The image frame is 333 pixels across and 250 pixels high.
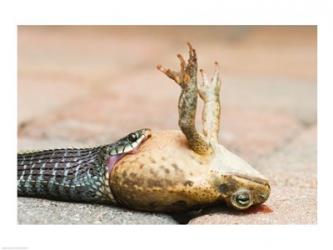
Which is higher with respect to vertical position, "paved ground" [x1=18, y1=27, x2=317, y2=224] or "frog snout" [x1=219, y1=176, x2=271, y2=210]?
"paved ground" [x1=18, y1=27, x2=317, y2=224]

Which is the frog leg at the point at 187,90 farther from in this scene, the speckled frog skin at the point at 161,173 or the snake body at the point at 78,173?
the snake body at the point at 78,173

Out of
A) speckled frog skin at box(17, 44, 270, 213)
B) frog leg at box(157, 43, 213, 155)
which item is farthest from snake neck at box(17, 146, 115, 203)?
frog leg at box(157, 43, 213, 155)

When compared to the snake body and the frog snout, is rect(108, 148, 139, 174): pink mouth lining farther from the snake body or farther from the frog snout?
the frog snout

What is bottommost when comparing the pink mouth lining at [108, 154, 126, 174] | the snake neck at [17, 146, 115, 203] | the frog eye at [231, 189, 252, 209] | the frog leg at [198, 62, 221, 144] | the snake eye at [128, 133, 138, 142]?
the frog eye at [231, 189, 252, 209]

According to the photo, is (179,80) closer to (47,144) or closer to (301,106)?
(47,144)

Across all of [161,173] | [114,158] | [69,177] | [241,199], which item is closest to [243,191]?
[241,199]

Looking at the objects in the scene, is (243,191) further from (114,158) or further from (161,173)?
(114,158)

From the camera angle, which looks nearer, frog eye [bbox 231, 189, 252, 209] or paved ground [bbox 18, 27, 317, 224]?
Answer: frog eye [bbox 231, 189, 252, 209]

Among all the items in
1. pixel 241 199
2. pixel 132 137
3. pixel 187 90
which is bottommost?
pixel 241 199
